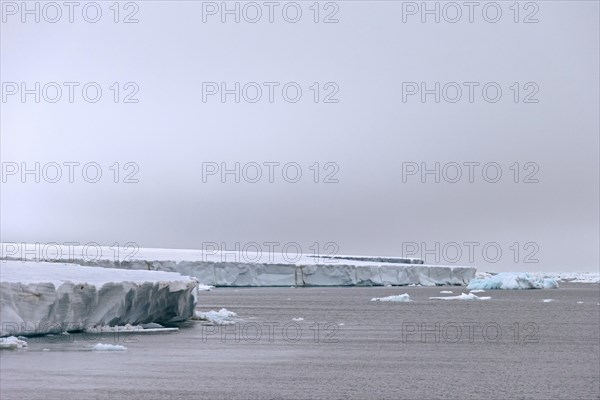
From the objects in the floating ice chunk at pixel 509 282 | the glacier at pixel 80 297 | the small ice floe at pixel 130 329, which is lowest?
the floating ice chunk at pixel 509 282

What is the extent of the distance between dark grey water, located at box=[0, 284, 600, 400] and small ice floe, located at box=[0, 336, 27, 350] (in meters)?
0.29

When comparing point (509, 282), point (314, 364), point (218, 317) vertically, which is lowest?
point (509, 282)

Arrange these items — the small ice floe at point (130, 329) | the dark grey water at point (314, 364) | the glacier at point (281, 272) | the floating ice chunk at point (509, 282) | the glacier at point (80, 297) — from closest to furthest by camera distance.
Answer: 1. the dark grey water at point (314, 364)
2. the glacier at point (80, 297)
3. the small ice floe at point (130, 329)
4. the glacier at point (281, 272)
5. the floating ice chunk at point (509, 282)

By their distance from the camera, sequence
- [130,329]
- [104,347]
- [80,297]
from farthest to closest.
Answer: [130,329]
[80,297]
[104,347]

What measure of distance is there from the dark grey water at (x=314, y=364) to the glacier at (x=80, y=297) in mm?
509

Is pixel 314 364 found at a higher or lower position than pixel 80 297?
lower

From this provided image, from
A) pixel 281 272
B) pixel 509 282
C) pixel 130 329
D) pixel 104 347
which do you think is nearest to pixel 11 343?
pixel 104 347

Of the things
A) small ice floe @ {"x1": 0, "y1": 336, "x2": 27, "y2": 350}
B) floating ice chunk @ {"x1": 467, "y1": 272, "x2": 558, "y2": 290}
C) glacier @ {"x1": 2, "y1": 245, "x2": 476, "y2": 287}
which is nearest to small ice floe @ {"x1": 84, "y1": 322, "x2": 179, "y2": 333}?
small ice floe @ {"x1": 0, "y1": 336, "x2": 27, "y2": 350}

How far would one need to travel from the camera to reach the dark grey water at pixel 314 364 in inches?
581

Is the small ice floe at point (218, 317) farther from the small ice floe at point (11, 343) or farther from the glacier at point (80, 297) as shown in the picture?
the small ice floe at point (11, 343)

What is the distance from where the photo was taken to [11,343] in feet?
60.8

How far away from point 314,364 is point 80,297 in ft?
17.6

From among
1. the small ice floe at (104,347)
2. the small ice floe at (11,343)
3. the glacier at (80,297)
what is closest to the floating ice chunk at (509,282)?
the glacier at (80,297)

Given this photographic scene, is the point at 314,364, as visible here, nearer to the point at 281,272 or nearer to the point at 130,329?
the point at 130,329
